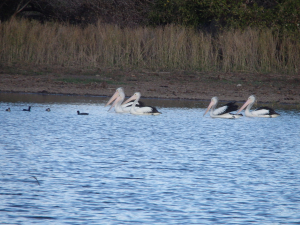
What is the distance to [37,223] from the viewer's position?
146 inches

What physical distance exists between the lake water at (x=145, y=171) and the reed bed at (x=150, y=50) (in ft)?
24.3

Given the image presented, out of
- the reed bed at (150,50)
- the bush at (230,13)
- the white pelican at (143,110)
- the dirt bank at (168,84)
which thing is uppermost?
the bush at (230,13)

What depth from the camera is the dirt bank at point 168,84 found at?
14.8 metres

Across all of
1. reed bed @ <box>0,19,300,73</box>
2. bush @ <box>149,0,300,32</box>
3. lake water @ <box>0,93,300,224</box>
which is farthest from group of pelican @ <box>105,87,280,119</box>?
bush @ <box>149,0,300,32</box>

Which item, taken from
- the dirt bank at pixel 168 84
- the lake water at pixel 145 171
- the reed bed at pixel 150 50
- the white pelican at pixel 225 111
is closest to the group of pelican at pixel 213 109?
the white pelican at pixel 225 111

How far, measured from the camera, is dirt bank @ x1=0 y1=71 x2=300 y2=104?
1476 cm

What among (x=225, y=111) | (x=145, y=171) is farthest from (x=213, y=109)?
(x=145, y=171)

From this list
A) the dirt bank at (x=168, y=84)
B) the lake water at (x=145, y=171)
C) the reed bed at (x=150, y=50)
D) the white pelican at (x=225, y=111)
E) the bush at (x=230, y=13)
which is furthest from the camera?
the bush at (x=230, y=13)

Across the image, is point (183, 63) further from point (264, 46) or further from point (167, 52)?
point (264, 46)

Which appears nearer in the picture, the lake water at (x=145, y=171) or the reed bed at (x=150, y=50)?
the lake water at (x=145, y=171)

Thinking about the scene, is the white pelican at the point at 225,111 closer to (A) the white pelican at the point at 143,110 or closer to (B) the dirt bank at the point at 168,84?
(A) the white pelican at the point at 143,110

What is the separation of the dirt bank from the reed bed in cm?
81

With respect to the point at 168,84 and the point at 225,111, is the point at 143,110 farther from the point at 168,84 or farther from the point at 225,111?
the point at 168,84

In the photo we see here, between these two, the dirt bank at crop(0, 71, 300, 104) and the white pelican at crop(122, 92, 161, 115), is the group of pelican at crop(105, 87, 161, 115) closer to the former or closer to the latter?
the white pelican at crop(122, 92, 161, 115)
